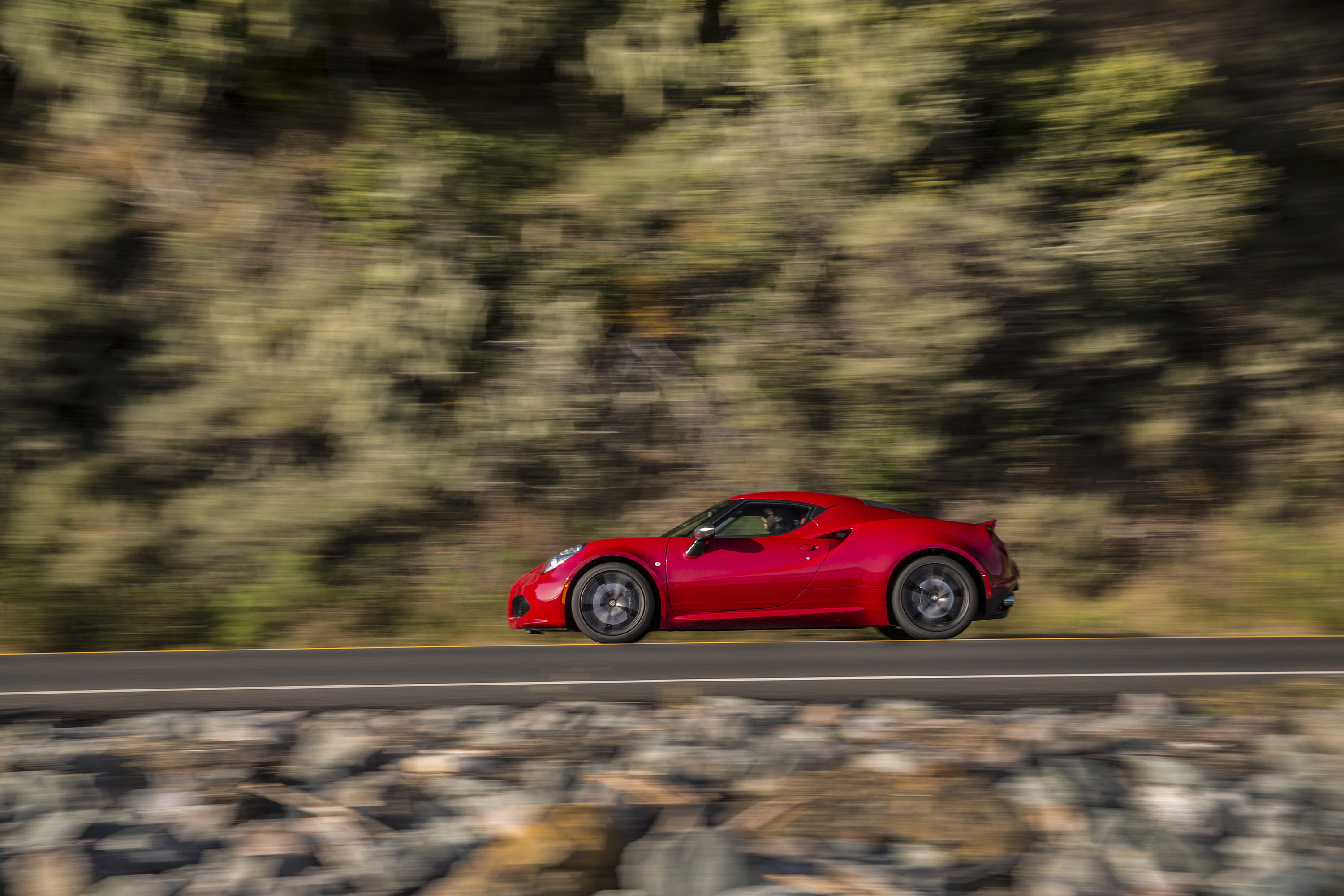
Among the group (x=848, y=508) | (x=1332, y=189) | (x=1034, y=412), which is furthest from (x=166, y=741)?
(x=1332, y=189)

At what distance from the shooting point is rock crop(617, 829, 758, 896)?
5051 mm

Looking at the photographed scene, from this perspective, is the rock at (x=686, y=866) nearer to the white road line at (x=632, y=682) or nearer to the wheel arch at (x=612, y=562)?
the white road line at (x=632, y=682)

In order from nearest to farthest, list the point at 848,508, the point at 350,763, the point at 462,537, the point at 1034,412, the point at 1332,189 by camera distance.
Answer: the point at 350,763 < the point at 848,508 < the point at 462,537 < the point at 1034,412 < the point at 1332,189

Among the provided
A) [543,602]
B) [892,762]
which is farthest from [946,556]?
[892,762]

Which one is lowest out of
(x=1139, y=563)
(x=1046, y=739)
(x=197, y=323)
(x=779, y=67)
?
(x=1046, y=739)

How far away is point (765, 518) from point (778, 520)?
11 centimetres

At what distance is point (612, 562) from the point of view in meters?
9.20

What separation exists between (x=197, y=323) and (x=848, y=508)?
8.12m

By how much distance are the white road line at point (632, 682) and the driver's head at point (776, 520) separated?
168 centimetres

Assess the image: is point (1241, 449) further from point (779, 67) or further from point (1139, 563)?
point (779, 67)

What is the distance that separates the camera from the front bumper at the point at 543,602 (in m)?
9.19

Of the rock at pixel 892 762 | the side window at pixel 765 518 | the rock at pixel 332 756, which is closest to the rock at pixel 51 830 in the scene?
the rock at pixel 332 756

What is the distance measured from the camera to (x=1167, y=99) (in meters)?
13.7

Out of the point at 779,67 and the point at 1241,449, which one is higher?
the point at 779,67
